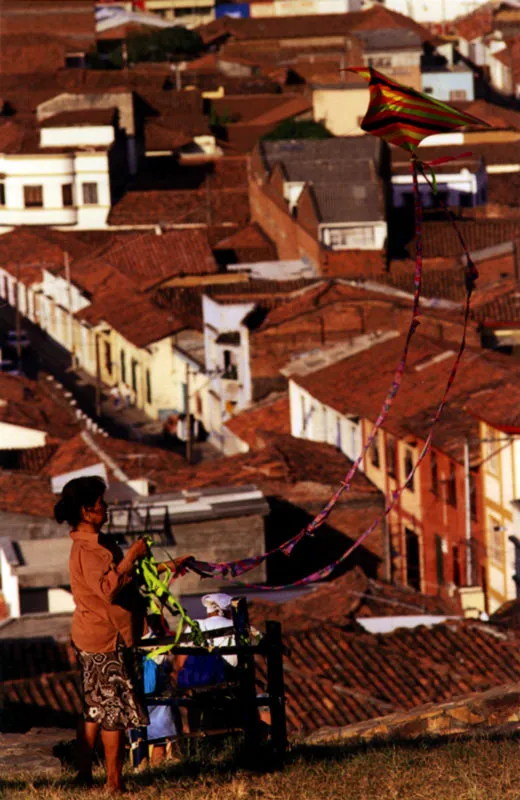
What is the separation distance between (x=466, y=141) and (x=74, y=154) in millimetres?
16035

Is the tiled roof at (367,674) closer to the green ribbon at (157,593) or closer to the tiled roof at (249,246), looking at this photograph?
the green ribbon at (157,593)

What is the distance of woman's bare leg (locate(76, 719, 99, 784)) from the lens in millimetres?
7148

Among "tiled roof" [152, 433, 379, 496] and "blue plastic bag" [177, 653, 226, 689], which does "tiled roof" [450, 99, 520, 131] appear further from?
"blue plastic bag" [177, 653, 226, 689]

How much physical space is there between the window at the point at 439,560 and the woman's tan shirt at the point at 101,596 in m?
Result: 17.6

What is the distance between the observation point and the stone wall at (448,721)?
9.32m

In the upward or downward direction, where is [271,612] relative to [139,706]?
downward

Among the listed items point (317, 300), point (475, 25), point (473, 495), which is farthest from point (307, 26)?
point (473, 495)

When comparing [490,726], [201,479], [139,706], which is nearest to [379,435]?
[201,479]

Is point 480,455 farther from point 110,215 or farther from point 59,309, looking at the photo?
point 110,215

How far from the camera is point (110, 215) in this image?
60.7 metres

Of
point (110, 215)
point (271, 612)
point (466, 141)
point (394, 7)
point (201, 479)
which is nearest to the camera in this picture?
point (271, 612)

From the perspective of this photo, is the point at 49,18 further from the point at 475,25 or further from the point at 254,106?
the point at 475,25

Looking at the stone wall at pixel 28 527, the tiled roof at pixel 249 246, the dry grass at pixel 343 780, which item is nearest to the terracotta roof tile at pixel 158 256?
the tiled roof at pixel 249 246

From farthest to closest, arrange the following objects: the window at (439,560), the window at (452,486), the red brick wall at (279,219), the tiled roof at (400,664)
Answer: the red brick wall at (279,219) < the window at (439,560) < the window at (452,486) < the tiled roof at (400,664)
